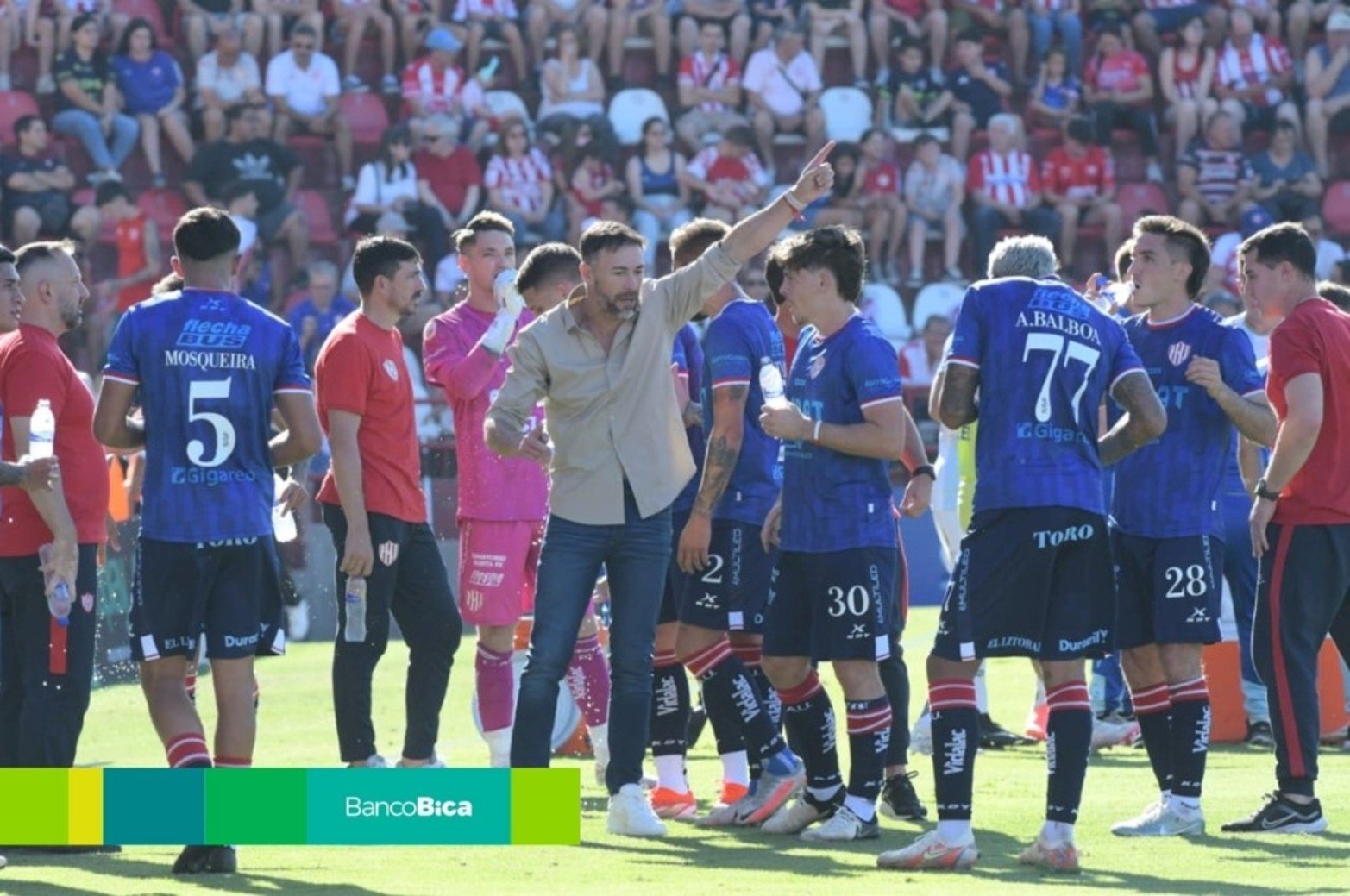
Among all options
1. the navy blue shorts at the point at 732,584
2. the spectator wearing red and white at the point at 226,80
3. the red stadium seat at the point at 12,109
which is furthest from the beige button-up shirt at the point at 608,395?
the red stadium seat at the point at 12,109

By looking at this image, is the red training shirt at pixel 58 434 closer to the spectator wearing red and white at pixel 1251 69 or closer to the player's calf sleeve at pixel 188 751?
the player's calf sleeve at pixel 188 751

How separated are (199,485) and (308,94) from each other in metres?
15.7

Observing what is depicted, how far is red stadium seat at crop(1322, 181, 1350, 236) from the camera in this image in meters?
23.8

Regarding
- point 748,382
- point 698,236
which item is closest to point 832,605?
point 748,382

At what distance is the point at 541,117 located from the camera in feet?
77.5

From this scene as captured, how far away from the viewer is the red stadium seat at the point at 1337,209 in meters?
23.8

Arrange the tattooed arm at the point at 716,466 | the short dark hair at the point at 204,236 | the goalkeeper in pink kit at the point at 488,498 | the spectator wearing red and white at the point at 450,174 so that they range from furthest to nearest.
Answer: the spectator wearing red and white at the point at 450,174 < the goalkeeper in pink kit at the point at 488,498 < the tattooed arm at the point at 716,466 < the short dark hair at the point at 204,236

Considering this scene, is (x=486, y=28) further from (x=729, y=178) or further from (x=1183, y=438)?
(x=1183, y=438)

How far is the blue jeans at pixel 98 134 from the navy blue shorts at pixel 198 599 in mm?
15073

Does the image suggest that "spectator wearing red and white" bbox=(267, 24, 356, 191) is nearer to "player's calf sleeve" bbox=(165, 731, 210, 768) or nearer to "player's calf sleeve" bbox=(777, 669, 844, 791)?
"player's calf sleeve" bbox=(777, 669, 844, 791)

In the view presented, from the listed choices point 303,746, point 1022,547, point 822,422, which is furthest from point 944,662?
point 303,746

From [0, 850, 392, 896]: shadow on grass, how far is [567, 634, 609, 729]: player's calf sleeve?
8.92ft

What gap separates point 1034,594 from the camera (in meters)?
7.80

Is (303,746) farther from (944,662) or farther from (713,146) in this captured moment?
(713,146)
